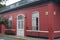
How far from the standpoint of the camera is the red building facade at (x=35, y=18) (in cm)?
1795

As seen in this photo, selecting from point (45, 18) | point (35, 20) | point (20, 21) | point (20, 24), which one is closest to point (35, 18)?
point (35, 20)

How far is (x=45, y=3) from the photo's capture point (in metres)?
18.3

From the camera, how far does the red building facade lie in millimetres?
17945

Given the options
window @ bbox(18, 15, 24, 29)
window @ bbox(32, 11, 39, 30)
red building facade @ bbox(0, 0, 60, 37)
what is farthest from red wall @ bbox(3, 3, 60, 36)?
window @ bbox(18, 15, 24, 29)

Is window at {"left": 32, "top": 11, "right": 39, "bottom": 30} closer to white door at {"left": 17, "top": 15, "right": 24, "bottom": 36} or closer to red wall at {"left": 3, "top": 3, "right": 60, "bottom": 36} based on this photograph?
red wall at {"left": 3, "top": 3, "right": 60, "bottom": 36}

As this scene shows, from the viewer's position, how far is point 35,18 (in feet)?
64.9

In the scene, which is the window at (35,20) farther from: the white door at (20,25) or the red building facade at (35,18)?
the white door at (20,25)

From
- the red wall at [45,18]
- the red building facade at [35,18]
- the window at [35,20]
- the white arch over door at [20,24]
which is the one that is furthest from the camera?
the white arch over door at [20,24]

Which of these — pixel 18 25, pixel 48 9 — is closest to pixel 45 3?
pixel 48 9

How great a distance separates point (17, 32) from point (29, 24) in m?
3.08

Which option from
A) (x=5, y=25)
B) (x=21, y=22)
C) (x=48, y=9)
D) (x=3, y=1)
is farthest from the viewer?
(x=3, y=1)

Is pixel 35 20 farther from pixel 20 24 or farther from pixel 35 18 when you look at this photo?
pixel 20 24

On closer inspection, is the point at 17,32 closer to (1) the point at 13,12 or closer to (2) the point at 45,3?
(1) the point at 13,12

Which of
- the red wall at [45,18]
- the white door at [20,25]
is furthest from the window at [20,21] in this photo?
the red wall at [45,18]
